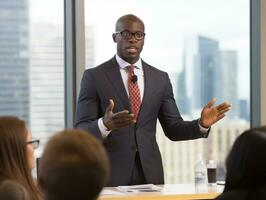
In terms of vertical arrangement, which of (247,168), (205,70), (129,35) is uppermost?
(129,35)

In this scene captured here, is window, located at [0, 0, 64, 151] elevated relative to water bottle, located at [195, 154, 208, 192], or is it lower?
elevated

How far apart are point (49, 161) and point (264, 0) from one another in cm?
425

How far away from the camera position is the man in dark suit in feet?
13.2

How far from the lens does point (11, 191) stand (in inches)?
89.8

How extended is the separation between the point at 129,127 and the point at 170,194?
1.97ft

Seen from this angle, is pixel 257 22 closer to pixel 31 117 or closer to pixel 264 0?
pixel 264 0

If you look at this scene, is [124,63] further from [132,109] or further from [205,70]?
[205,70]

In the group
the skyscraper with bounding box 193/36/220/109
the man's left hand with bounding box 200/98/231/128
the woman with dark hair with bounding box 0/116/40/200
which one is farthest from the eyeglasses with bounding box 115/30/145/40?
the woman with dark hair with bounding box 0/116/40/200

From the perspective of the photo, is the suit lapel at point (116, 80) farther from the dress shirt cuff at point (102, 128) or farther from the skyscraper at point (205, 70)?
the skyscraper at point (205, 70)

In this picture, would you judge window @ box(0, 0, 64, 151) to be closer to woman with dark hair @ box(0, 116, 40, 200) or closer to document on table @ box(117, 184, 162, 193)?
document on table @ box(117, 184, 162, 193)

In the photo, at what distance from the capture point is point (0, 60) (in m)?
4.89

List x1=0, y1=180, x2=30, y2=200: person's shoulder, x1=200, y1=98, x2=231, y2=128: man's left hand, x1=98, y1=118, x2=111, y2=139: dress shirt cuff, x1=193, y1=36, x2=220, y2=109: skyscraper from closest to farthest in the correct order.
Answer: x1=0, y1=180, x2=30, y2=200: person's shoulder, x1=98, y1=118, x2=111, y2=139: dress shirt cuff, x1=200, y1=98, x2=231, y2=128: man's left hand, x1=193, y1=36, x2=220, y2=109: skyscraper

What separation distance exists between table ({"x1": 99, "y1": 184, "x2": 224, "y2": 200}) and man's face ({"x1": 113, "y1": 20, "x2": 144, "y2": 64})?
0.88 meters

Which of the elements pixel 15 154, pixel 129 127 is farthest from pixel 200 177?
pixel 15 154
